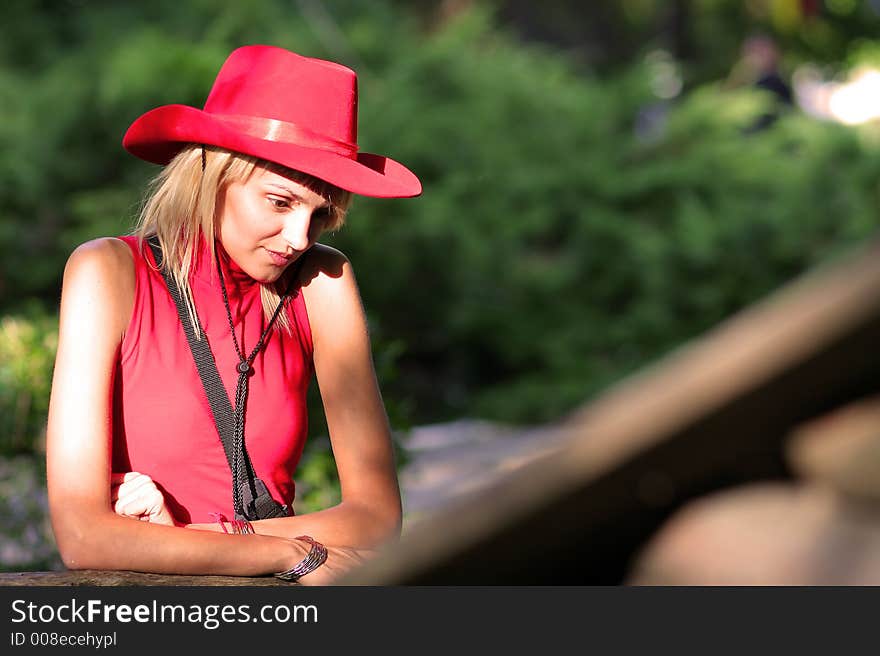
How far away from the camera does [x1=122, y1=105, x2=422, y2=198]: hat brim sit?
2254 mm

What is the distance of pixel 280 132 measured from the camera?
2328mm

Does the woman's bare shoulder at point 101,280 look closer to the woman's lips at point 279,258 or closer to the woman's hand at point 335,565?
the woman's lips at point 279,258

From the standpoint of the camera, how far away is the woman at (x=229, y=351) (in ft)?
6.98

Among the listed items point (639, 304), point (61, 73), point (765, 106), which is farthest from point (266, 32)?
point (765, 106)

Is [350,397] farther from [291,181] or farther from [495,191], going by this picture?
[495,191]

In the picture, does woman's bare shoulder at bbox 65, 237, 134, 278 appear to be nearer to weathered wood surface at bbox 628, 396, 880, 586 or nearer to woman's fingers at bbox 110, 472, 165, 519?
woman's fingers at bbox 110, 472, 165, 519

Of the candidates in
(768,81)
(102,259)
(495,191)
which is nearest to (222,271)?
(102,259)

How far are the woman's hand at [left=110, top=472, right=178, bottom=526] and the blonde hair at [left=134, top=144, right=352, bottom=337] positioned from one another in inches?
12.3

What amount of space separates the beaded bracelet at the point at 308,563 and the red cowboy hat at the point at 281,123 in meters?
0.65

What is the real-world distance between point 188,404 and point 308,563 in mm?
368

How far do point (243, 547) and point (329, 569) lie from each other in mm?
167

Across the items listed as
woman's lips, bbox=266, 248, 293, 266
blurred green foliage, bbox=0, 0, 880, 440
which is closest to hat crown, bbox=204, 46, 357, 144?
woman's lips, bbox=266, 248, 293, 266

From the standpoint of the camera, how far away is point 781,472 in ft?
3.02

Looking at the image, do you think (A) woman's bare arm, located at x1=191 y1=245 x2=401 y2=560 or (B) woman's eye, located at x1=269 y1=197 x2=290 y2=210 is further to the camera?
(A) woman's bare arm, located at x1=191 y1=245 x2=401 y2=560
